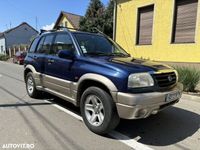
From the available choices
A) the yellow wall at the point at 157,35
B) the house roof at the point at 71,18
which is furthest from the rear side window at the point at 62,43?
the house roof at the point at 71,18

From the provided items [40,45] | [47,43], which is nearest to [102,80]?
[47,43]

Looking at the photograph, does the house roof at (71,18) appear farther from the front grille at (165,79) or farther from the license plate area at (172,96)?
the license plate area at (172,96)

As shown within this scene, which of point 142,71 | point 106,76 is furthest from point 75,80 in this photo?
point 142,71

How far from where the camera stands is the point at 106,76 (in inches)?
155

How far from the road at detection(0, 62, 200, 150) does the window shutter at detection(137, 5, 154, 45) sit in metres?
7.40

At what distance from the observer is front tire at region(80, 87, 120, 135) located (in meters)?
3.93

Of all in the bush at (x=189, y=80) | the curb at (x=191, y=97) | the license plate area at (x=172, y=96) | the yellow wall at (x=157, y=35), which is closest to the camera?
the license plate area at (x=172, y=96)

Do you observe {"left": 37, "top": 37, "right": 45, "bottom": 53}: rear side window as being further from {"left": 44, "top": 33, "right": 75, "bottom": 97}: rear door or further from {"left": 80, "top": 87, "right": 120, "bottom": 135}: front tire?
{"left": 80, "top": 87, "right": 120, "bottom": 135}: front tire

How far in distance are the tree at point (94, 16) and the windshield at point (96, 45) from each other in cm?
2051

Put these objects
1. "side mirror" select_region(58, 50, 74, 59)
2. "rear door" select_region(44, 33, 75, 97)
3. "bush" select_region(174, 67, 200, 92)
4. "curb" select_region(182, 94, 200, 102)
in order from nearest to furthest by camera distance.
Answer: "side mirror" select_region(58, 50, 74, 59) → "rear door" select_region(44, 33, 75, 97) → "curb" select_region(182, 94, 200, 102) → "bush" select_region(174, 67, 200, 92)

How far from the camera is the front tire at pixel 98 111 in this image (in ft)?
12.9

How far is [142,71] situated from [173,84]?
92 centimetres

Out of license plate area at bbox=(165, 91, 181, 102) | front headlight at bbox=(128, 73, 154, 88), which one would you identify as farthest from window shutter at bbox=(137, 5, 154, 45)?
front headlight at bbox=(128, 73, 154, 88)

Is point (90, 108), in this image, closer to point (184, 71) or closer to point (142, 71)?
point (142, 71)
